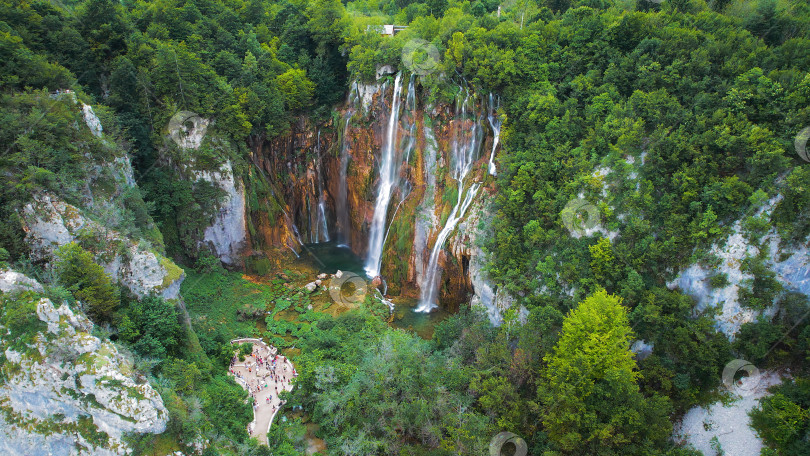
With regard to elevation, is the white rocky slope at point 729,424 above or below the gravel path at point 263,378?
above

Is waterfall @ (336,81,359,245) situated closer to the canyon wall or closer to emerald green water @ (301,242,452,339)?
the canyon wall

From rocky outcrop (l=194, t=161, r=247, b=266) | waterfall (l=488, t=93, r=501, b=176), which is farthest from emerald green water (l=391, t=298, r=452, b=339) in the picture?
rocky outcrop (l=194, t=161, r=247, b=266)

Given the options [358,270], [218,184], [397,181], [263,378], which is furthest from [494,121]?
[263,378]

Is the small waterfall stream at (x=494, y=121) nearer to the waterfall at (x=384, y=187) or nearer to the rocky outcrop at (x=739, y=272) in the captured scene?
the waterfall at (x=384, y=187)

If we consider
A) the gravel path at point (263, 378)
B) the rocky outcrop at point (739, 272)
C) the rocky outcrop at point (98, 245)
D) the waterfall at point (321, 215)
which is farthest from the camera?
the waterfall at point (321, 215)

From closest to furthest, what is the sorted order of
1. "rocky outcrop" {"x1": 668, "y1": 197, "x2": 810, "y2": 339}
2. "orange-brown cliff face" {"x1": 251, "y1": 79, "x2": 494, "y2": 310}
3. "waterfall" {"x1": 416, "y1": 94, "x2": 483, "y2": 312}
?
"rocky outcrop" {"x1": 668, "y1": 197, "x2": 810, "y2": 339}, "waterfall" {"x1": 416, "y1": 94, "x2": 483, "y2": 312}, "orange-brown cliff face" {"x1": 251, "y1": 79, "x2": 494, "y2": 310}

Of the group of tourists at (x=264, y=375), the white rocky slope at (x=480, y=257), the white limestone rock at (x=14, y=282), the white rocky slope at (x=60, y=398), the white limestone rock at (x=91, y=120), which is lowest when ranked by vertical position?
the group of tourists at (x=264, y=375)

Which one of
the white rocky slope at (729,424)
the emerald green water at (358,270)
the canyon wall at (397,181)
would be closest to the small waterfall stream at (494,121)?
the canyon wall at (397,181)

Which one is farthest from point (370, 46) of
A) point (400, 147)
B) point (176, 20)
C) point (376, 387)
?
point (376, 387)
